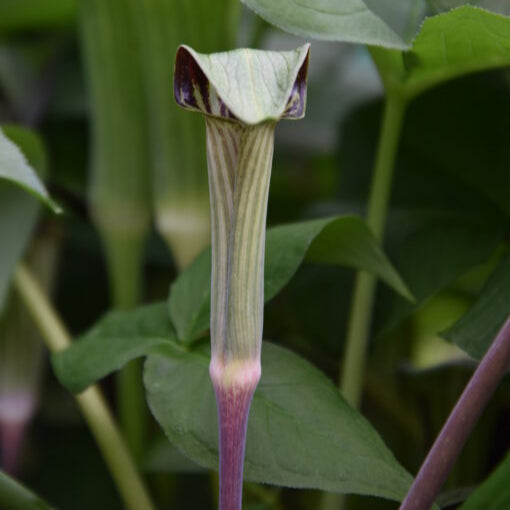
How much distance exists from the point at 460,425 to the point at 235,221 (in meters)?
0.08

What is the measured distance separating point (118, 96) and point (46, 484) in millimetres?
282

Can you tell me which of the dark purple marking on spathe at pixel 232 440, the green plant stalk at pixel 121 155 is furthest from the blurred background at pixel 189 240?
the dark purple marking on spathe at pixel 232 440

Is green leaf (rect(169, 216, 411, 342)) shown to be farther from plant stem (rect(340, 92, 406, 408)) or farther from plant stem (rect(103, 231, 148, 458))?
plant stem (rect(103, 231, 148, 458))

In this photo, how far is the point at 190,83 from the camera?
8.0 inches

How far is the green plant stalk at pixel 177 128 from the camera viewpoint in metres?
0.40

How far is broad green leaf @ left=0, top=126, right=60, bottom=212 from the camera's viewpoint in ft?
0.64

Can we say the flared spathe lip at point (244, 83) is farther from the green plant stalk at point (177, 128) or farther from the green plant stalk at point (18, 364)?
the green plant stalk at point (18, 364)

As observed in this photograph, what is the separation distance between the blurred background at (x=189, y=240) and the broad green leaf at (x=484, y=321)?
0.06 m

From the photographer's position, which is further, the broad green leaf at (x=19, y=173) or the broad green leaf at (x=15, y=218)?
the broad green leaf at (x=15, y=218)

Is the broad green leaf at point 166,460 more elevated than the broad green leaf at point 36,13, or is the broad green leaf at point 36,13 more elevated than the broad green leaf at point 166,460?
the broad green leaf at point 36,13

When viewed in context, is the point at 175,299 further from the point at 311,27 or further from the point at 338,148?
the point at 338,148

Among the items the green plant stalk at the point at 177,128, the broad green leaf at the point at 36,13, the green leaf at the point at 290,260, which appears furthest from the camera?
the broad green leaf at the point at 36,13

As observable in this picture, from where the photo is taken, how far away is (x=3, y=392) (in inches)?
18.2

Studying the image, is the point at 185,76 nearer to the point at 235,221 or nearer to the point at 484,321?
the point at 235,221
